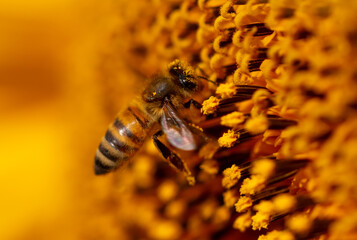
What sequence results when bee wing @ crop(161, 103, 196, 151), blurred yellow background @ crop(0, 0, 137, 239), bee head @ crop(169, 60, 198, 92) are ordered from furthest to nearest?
blurred yellow background @ crop(0, 0, 137, 239), bee head @ crop(169, 60, 198, 92), bee wing @ crop(161, 103, 196, 151)

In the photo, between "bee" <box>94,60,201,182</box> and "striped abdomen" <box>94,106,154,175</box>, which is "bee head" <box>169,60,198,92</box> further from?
"striped abdomen" <box>94,106,154,175</box>

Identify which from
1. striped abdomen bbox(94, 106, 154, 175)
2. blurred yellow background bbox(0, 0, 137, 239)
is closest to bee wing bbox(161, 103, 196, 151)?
striped abdomen bbox(94, 106, 154, 175)

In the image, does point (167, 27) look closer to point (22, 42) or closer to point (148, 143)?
point (148, 143)

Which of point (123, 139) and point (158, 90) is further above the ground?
point (158, 90)

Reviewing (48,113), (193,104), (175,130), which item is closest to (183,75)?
(193,104)

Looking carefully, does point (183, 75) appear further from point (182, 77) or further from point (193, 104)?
point (193, 104)

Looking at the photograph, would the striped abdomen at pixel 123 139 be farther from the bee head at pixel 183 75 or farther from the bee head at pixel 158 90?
the bee head at pixel 183 75

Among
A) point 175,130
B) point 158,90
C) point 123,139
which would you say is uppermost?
point 158,90
